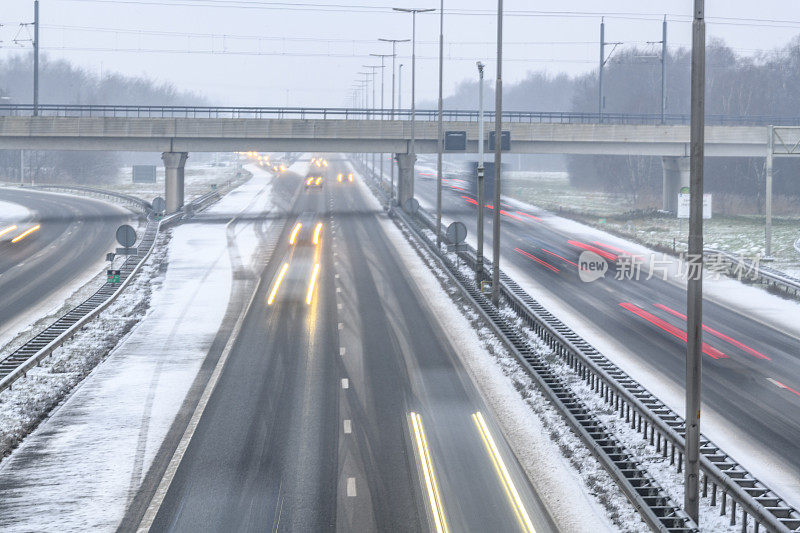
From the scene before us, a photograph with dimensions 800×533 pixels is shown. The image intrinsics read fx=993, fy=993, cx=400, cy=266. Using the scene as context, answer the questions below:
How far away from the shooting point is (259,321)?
34.7m

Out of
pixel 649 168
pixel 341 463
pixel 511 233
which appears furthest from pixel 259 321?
pixel 649 168

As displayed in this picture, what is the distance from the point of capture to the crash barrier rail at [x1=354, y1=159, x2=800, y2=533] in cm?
1606

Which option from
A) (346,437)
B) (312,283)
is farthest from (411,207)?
(346,437)

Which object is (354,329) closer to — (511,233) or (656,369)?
(656,369)

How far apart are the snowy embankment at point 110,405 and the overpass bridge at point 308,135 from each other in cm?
2590

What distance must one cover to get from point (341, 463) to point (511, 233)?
46.4 meters

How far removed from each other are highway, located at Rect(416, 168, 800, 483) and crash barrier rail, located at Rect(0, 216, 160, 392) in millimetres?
17063

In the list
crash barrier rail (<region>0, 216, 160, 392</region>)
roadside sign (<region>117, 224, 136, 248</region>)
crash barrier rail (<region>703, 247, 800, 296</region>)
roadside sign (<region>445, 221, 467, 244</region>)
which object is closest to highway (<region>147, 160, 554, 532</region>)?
crash barrier rail (<region>0, 216, 160, 392</region>)

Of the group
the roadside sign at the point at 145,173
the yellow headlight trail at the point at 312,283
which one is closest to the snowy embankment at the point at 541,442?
the yellow headlight trail at the point at 312,283

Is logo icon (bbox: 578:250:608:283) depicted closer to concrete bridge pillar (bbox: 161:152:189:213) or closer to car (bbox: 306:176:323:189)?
concrete bridge pillar (bbox: 161:152:189:213)

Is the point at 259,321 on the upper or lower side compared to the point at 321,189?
lower

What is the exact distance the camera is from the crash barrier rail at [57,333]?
85.0ft

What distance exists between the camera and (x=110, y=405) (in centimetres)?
2395

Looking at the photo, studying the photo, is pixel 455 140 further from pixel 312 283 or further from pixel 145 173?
pixel 145 173
